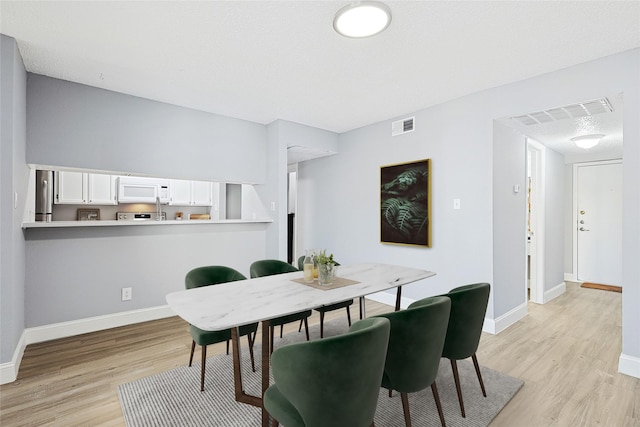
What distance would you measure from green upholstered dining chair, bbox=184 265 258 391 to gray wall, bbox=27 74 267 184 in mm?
1710

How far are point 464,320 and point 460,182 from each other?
80.0 inches

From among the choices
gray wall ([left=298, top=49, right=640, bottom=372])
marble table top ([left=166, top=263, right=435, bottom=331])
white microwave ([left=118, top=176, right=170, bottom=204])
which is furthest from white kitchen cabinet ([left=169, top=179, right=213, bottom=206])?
A: marble table top ([left=166, top=263, right=435, bottom=331])

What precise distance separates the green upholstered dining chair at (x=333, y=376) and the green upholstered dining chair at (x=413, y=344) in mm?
289

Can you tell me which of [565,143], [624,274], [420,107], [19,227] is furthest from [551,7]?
[19,227]

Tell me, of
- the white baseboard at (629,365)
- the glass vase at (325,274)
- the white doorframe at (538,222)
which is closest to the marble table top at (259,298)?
the glass vase at (325,274)

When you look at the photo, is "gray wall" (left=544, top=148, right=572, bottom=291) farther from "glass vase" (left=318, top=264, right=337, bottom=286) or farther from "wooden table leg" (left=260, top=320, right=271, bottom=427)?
"wooden table leg" (left=260, top=320, right=271, bottom=427)

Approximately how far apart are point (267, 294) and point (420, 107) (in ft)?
9.85

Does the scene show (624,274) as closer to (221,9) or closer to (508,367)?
(508,367)

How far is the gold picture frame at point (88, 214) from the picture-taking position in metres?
5.17

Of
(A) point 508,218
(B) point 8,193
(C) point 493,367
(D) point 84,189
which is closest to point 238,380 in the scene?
(C) point 493,367

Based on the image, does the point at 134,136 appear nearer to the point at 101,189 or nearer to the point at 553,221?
the point at 101,189

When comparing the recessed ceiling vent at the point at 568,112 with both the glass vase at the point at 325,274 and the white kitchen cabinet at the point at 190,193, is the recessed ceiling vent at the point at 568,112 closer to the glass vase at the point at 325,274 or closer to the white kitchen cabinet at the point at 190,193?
the glass vase at the point at 325,274

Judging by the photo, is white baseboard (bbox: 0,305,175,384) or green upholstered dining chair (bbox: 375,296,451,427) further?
white baseboard (bbox: 0,305,175,384)

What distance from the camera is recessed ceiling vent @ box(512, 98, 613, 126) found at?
2889 mm
